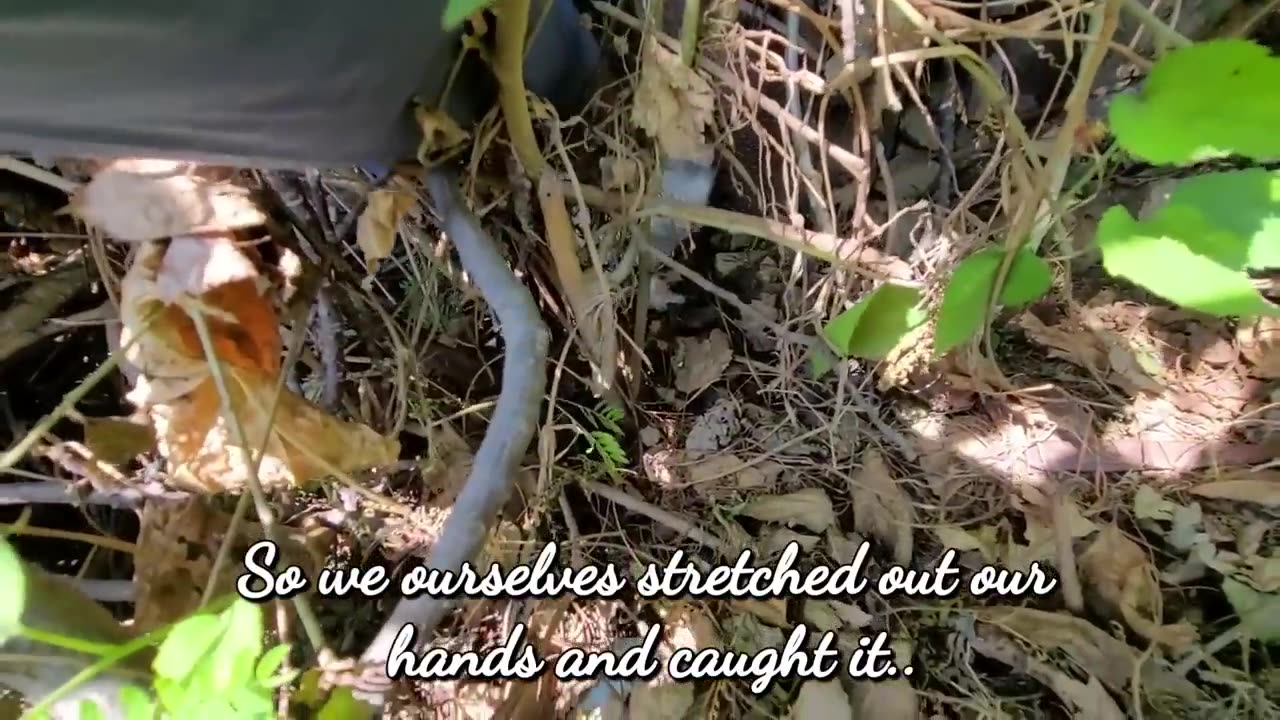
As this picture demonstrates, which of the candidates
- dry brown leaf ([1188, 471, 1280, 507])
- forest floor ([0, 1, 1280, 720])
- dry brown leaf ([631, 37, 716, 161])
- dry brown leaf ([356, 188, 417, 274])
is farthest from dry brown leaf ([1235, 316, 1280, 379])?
dry brown leaf ([356, 188, 417, 274])

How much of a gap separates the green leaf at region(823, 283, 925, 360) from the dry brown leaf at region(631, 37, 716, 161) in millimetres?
236

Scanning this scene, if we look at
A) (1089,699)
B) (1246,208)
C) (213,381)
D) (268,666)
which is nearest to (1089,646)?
(1089,699)

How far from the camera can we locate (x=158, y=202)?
672 millimetres

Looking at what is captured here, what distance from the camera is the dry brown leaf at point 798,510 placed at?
900 mm

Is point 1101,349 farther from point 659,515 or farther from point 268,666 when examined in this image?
point 268,666

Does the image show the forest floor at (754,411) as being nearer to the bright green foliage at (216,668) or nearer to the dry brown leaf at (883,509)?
the dry brown leaf at (883,509)

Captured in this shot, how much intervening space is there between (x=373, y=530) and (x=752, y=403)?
43 centimetres

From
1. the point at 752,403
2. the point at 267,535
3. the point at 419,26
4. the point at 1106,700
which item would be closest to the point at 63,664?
the point at 267,535

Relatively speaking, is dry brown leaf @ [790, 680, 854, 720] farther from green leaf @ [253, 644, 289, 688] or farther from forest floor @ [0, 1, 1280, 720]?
green leaf @ [253, 644, 289, 688]

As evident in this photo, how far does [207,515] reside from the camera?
86 centimetres

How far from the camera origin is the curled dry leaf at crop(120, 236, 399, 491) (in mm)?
687

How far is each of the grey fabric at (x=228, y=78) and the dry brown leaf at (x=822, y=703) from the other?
587mm

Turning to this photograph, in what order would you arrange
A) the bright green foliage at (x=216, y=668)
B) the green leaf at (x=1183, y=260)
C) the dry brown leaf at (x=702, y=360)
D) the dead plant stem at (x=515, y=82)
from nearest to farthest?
1. the green leaf at (x=1183, y=260)
2. the bright green foliage at (x=216, y=668)
3. the dead plant stem at (x=515, y=82)
4. the dry brown leaf at (x=702, y=360)

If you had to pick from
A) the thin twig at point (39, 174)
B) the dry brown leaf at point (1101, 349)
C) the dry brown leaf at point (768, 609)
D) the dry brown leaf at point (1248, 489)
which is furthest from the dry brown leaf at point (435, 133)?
the dry brown leaf at point (1248, 489)
